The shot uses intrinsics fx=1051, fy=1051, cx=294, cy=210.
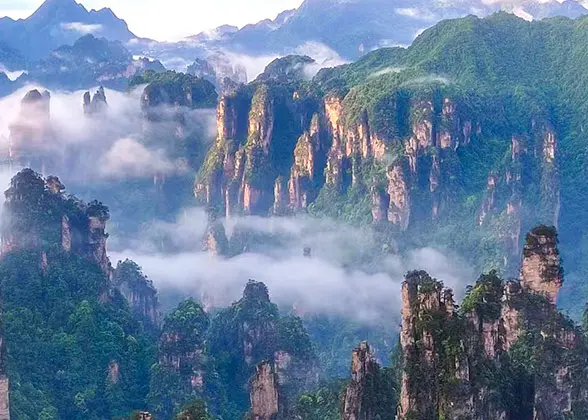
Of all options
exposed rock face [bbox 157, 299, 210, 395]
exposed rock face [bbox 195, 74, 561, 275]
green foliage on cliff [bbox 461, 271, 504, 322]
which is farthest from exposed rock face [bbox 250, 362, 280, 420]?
exposed rock face [bbox 195, 74, 561, 275]

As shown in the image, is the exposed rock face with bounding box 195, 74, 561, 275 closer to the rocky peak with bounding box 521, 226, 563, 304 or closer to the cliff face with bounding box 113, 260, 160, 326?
the cliff face with bounding box 113, 260, 160, 326

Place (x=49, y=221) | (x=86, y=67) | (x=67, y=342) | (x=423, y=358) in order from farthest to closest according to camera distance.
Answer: (x=86, y=67) → (x=49, y=221) → (x=67, y=342) → (x=423, y=358)

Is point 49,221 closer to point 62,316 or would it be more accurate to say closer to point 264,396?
point 62,316

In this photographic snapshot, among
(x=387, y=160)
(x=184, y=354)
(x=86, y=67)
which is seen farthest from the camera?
(x=86, y=67)

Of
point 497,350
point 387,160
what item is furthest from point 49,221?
point 387,160

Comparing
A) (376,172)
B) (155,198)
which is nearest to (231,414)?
(376,172)

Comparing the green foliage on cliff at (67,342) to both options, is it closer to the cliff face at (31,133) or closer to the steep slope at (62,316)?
the steep slope at (62,316)

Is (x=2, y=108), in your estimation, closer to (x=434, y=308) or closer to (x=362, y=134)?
(x=362, y=134)
